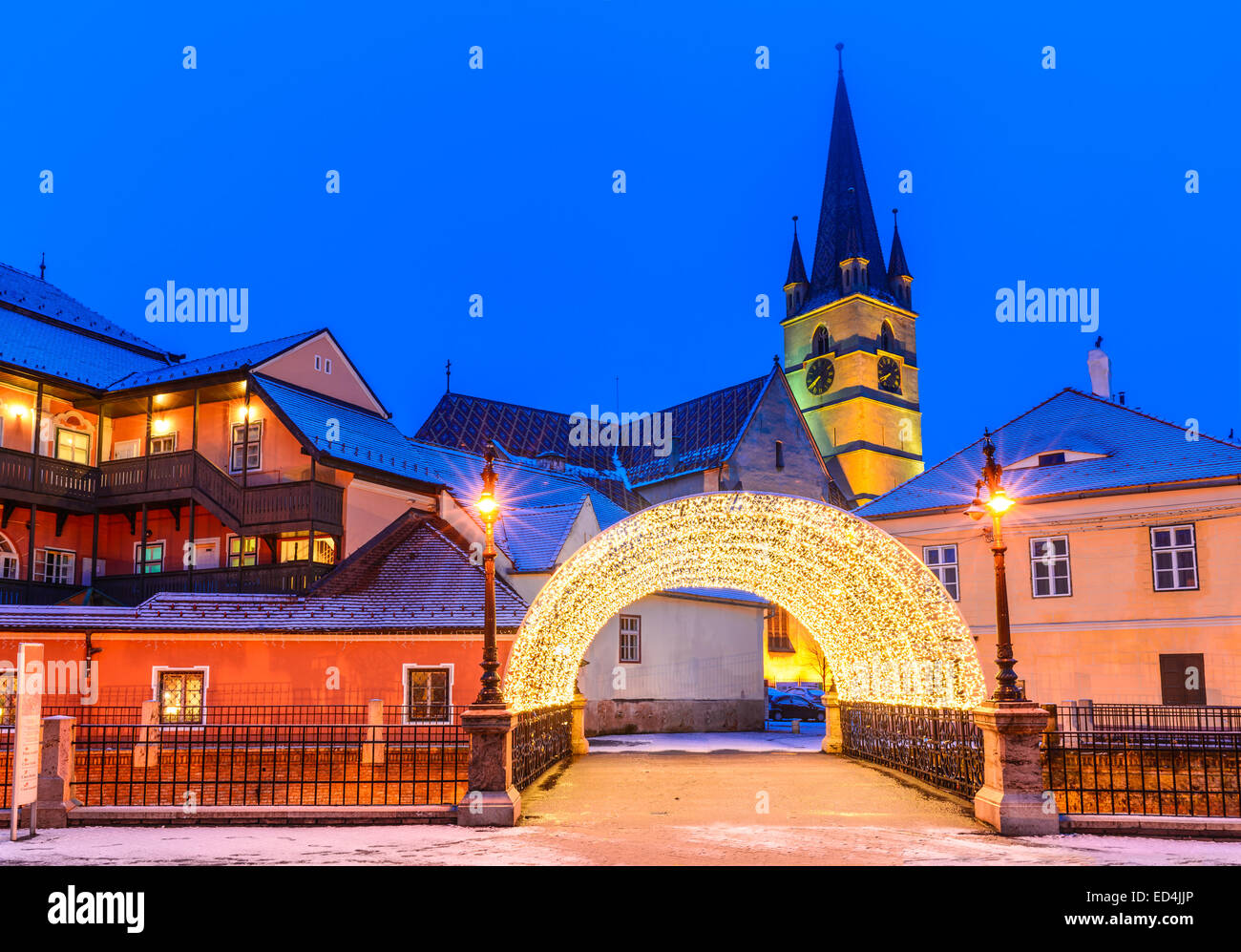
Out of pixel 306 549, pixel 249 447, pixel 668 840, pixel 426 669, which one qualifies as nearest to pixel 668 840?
pixel 668 840

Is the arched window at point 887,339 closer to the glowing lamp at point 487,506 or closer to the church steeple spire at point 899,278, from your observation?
the church steeple spire at point 899,278

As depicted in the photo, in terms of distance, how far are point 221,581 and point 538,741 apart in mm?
15049

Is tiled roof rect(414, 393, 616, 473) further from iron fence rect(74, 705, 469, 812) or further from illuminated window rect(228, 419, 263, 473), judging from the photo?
iron fence rect(74, 705, 469, 812)

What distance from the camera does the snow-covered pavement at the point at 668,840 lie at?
1002 centimetres

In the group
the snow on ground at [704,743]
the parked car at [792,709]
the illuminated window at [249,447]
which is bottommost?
the parked car at [792,709]

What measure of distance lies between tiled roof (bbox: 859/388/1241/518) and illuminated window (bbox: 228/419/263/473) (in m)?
19.3

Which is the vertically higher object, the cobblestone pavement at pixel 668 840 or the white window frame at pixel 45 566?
the white window frame at pixel 45 566

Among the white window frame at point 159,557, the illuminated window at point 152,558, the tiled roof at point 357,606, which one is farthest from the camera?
the illuminated window at point 152,558

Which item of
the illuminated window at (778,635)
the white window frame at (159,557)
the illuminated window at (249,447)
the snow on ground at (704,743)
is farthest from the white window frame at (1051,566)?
the illuminated window at (778,635)

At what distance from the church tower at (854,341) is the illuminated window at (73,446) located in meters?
52.2

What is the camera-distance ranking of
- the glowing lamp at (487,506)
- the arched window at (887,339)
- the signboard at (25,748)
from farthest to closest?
the arched window at (887,339)
the glowing lamp at (487,506)
the signboard at (25,748)

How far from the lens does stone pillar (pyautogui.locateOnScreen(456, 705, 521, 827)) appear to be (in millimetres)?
12430

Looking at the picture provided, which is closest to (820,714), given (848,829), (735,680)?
(735,680)

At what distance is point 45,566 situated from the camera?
102 feet
